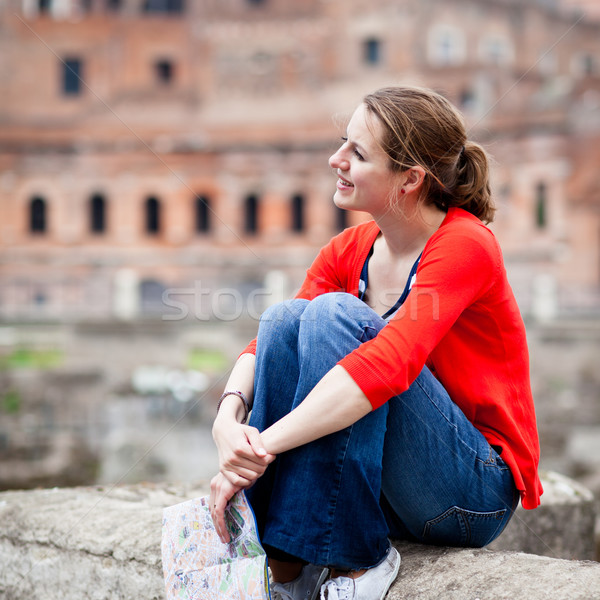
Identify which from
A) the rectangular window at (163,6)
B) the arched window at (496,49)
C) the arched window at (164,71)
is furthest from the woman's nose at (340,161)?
the rectangular window at (163,6)

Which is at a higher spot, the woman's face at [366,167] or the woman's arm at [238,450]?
the woman's face at [366,167]

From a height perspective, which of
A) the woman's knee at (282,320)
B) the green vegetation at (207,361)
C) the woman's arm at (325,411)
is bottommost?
the green vegetation at (207,361)

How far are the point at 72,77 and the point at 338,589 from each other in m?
22.3

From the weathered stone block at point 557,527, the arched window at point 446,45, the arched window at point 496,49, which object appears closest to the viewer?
the weathered stone block at point 557,527

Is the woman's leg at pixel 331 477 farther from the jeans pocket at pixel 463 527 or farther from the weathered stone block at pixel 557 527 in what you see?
the weathered stone block at pixel 557 527

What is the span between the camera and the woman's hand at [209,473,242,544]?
6.12ft

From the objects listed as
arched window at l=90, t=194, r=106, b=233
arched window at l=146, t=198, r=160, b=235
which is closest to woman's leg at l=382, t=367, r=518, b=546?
arched window at l=146, t=198, r=160, b=235

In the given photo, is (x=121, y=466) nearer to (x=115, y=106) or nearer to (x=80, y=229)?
(x=80, y=229)

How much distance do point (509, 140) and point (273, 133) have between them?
19.9 ft

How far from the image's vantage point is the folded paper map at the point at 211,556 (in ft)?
5.99

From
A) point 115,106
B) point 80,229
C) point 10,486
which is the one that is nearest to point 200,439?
point 10,486

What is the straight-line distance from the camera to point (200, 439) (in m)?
12.7

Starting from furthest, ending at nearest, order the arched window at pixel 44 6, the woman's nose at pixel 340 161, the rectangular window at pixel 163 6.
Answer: the arched window at pixel 44 6 → the rectangular window at pixel 163 6 → the woman's nose at pixel 340 161

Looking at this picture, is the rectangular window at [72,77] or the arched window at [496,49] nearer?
the rectangular window at [72,77]
